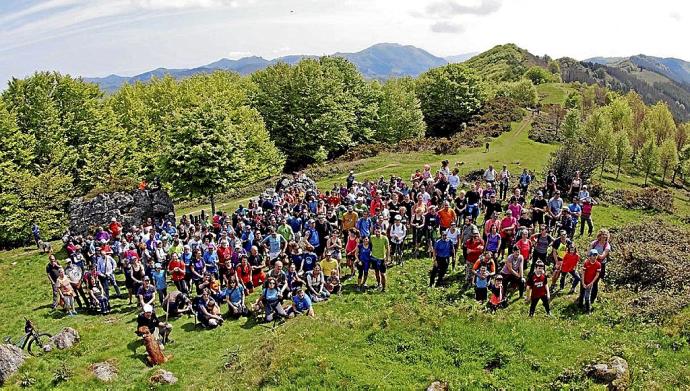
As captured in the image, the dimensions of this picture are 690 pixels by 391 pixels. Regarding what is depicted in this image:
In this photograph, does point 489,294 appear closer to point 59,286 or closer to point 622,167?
point 59,286

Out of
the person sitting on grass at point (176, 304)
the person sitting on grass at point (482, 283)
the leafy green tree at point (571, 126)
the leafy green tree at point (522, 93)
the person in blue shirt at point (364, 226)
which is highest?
the leafy green tree at point (522, 93)

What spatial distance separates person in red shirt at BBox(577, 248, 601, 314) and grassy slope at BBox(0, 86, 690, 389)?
430mm

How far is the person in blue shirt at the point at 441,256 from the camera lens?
1642cm

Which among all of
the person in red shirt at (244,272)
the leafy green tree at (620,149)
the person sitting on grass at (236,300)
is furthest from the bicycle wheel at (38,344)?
the leafy green tree at (620,149)

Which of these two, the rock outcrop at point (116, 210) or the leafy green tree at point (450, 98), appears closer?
the rock outcrop at point (116, 210)

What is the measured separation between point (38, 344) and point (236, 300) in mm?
6515

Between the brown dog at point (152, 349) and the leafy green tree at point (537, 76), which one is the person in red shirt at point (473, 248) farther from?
the leafy green tree at point (537, 76)

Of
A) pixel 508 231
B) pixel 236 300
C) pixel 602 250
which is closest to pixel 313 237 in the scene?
pixel 236 300

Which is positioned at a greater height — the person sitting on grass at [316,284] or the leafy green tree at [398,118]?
the leafy green tree at [398,118]

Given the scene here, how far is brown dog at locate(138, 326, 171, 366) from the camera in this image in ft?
46.4

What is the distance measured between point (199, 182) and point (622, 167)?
56141mm

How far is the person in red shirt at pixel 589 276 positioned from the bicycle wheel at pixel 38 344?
16.6 metres

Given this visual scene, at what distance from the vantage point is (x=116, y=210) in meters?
30.6

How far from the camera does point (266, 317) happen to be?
1600 centimetres
